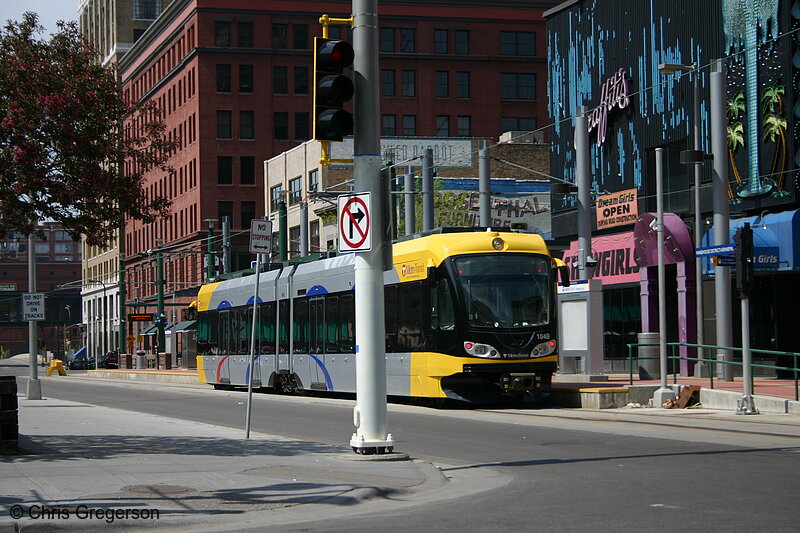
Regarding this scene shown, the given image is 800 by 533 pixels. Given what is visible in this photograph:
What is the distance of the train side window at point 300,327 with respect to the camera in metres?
32.0

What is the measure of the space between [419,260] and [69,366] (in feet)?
305

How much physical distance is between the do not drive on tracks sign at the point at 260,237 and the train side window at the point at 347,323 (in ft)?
35.1

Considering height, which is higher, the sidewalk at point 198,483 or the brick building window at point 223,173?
the brick building window at point 223,173

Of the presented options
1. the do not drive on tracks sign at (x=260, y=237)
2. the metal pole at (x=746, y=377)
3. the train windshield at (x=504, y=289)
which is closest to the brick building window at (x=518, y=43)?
→ the train windshield at (x=504, y=289)

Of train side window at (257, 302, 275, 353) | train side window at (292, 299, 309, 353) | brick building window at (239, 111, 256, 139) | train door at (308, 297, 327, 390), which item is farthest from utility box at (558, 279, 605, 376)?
brick building window at (239, 111, 256, 139)

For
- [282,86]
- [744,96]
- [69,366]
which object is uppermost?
[282,86]

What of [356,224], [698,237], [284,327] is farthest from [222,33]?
[356,224]

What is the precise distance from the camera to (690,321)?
35719mm

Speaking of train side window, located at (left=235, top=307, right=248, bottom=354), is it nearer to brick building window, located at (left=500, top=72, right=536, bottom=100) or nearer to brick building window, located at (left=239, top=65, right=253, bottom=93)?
brick building window, located at (left=239, top=65, right=253, bottom=93)

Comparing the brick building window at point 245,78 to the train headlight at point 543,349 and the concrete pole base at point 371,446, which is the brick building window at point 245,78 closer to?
the train headlight at point 543,349

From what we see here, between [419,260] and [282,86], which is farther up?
[282,86]

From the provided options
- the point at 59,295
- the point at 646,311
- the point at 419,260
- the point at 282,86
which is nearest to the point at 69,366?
the point at 282,86

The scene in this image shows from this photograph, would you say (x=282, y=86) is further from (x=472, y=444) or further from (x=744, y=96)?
(x=472, y=444)

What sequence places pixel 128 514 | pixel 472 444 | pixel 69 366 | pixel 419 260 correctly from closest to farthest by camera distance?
pixel 128 514
pixel 472 444
pixel 419 260
pixel 69 366
